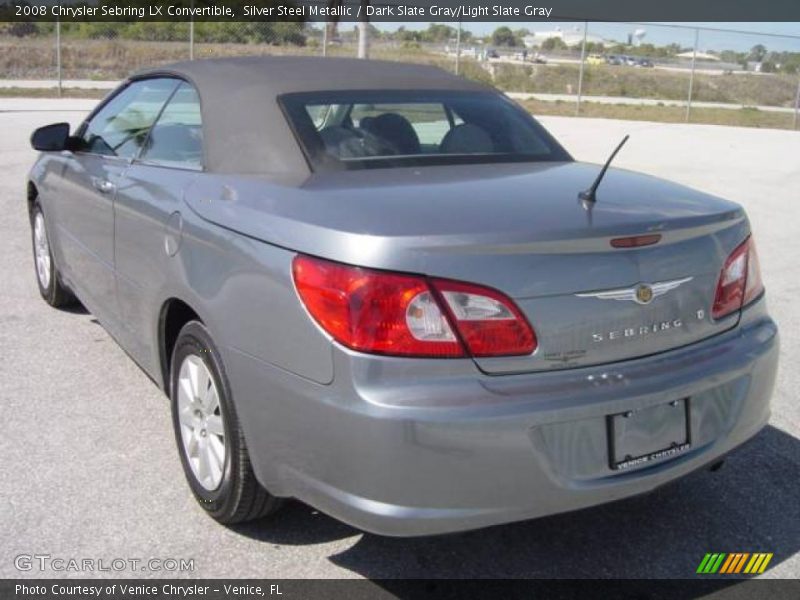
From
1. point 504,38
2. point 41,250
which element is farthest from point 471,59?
point 41,250

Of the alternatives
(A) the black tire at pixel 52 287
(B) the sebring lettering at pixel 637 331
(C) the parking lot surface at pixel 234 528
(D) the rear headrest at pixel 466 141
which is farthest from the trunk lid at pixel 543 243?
(A) the black tire at pixel 52 287

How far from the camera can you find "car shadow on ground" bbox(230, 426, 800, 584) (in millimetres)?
2965

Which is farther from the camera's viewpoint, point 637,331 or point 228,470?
point 228,470

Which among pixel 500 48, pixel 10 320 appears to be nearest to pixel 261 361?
pixel 10 320

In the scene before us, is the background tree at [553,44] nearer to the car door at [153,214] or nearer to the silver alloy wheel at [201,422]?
the car door at [153,214]

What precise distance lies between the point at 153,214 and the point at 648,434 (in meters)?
2.00

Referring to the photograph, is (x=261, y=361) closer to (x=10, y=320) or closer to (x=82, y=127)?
(x=82, y=127)

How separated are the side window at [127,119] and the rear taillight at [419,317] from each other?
2008 mm

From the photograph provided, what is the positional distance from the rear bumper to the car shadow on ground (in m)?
0.39

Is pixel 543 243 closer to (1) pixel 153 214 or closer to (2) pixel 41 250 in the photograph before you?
(1) pixel 153 214

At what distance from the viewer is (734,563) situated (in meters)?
3.03

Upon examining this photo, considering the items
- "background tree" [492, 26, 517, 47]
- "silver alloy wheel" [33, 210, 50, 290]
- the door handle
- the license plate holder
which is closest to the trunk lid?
the license plate holder

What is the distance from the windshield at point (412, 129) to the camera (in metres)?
3.36

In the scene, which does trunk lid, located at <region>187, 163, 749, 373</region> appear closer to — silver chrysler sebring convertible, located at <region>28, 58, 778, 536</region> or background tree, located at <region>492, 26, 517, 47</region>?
silver chrysler sebring convertible, located at <region>28, 58, 778, 536</region>
